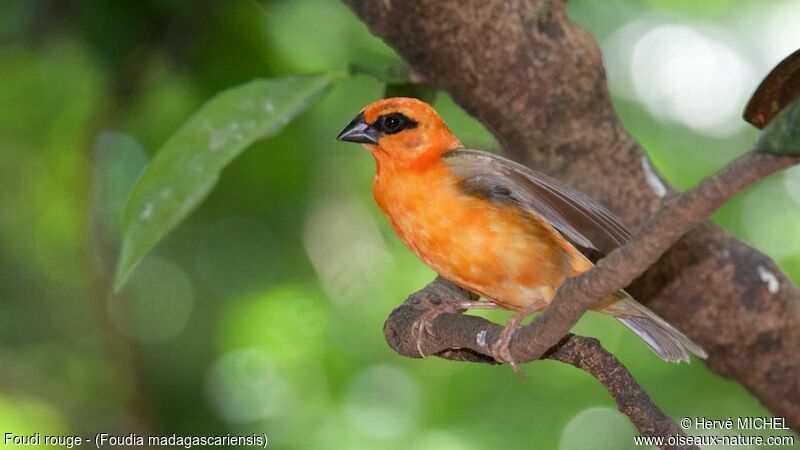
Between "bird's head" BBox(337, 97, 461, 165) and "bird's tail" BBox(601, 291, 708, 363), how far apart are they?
2.16ft

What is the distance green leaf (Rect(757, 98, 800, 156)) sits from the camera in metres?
1.73

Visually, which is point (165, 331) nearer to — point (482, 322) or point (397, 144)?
point (397, 144)

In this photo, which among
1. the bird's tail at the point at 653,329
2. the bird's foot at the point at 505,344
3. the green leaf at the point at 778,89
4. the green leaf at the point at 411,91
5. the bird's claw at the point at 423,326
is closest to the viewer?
the bird's foot at the point at 505,344

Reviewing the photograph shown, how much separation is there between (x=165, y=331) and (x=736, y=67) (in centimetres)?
360

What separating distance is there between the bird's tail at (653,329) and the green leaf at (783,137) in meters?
1.25

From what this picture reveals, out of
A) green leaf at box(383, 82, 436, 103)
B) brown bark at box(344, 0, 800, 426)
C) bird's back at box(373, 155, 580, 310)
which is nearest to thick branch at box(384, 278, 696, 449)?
bird's back at box(373, 155, 580, 310)

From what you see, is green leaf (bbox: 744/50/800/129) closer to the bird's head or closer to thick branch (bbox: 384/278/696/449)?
thick branch (bbox: 384/278/696/449)

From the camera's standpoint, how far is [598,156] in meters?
3.61

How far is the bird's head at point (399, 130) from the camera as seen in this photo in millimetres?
3217

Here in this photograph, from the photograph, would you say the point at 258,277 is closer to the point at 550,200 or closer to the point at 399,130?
the point at 399,130

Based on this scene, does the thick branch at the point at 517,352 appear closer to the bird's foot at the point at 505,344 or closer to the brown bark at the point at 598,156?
the bird's foot at the point at 505,344

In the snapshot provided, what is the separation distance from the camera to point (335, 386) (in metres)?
5.77
